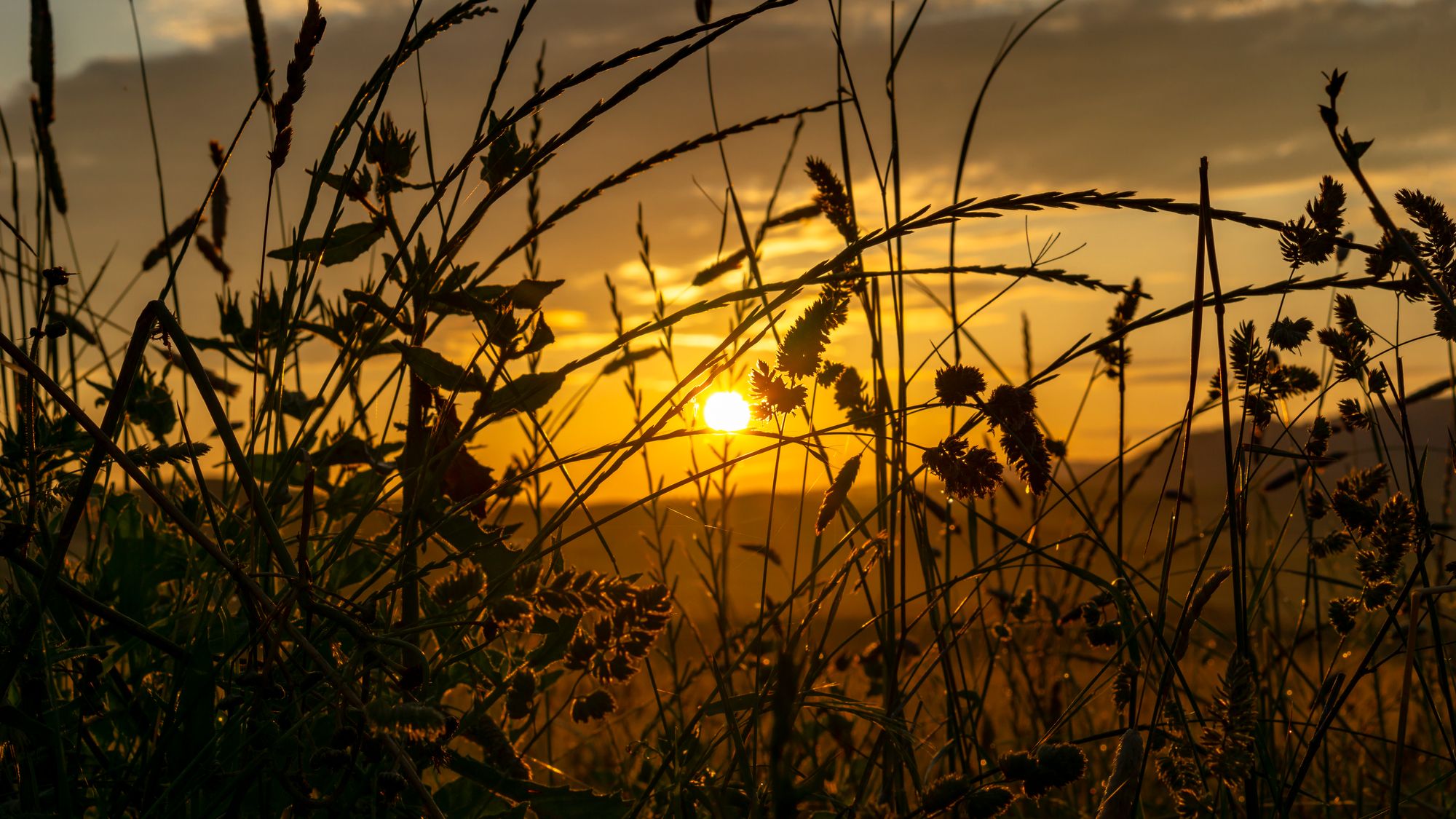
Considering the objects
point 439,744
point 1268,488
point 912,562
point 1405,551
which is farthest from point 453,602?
point 1268,488

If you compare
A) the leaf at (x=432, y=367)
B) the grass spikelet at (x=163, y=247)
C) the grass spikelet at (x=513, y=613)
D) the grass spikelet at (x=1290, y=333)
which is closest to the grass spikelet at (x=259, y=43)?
the grass spikelet at (x=163, y=247)

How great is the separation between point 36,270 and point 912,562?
1716mm

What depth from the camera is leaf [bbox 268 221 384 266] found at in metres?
1.51

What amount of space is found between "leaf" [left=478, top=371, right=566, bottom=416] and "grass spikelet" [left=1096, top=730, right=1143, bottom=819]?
690 mm

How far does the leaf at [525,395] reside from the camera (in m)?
1.25

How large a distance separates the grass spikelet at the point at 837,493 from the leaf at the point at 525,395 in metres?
0.33

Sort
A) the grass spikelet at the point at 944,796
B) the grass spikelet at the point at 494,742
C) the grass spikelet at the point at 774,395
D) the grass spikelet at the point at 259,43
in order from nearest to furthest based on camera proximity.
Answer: the grass spikelet at the point at 944,796, the grass spikelet at the point at 494,742, the grass spikelet at the point at 774,395, the grass spikelet at the point at 259,43

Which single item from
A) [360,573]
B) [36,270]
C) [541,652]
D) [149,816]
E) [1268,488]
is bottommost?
[149,816]

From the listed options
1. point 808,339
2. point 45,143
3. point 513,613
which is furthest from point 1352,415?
point 45,143

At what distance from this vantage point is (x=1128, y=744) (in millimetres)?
866

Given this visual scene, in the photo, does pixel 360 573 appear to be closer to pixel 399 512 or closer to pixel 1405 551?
pixel 399 512

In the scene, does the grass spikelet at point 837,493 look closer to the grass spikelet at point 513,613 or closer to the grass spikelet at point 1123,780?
the grass spikelet at point 513,613

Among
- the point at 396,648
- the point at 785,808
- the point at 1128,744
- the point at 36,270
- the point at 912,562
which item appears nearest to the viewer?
the point at 785,808

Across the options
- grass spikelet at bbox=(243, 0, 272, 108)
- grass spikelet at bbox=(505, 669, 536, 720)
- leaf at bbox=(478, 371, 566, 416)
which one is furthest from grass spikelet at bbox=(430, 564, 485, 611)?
grass spikelet at bbox=(243, 0, 272, 108)
